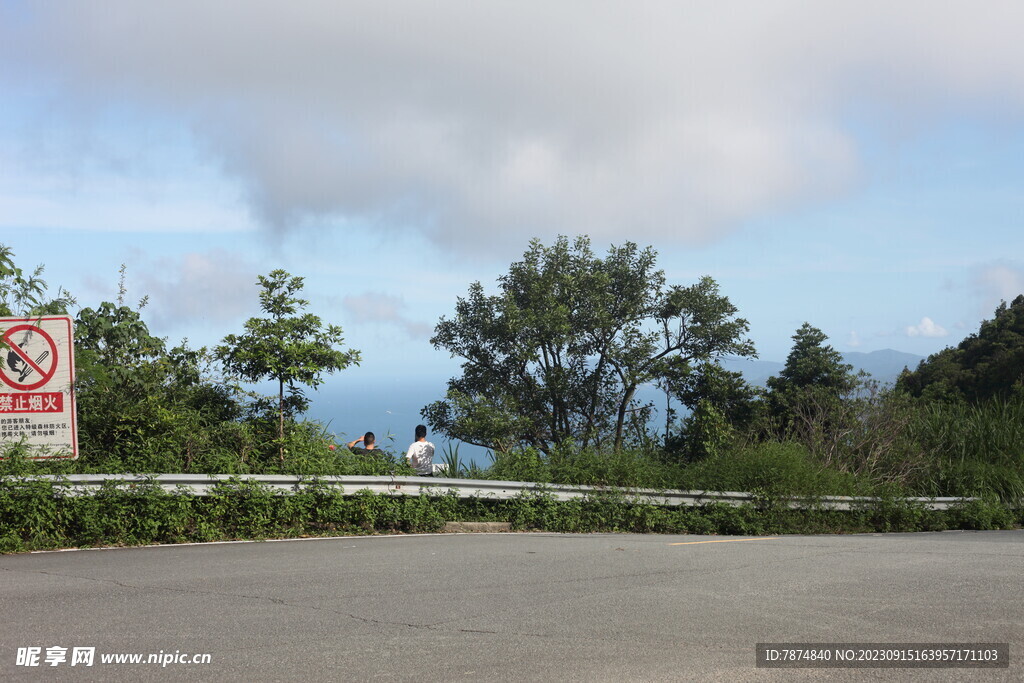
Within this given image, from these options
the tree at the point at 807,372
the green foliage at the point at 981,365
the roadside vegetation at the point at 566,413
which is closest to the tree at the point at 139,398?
the roadside vegetation at the point at 566,413

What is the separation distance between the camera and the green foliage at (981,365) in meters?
31.5

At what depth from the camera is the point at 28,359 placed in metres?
10.9

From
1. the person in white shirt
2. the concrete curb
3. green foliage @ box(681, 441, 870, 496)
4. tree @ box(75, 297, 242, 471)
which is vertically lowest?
the concrete curb

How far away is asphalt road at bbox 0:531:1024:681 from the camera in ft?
18.1

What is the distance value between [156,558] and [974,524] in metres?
13.6

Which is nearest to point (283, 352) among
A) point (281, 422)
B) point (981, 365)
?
point (281, 422)

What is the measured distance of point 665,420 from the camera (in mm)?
24938

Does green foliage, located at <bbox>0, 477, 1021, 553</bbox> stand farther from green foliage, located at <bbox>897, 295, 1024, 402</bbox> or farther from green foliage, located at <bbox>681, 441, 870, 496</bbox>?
green foliage, located at <bbox>897, 295, 1024, 402</bbox>

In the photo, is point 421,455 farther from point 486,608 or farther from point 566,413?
point 566,413

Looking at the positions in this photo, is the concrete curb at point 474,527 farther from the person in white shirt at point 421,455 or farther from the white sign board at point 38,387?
the white sign board at point 38,387

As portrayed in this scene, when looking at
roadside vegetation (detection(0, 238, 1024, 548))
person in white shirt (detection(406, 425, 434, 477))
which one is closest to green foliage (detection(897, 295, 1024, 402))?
roadside vegetation (detection(0, 238, 1024, 548))

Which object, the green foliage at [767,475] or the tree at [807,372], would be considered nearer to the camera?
the green foliage at [767,475]

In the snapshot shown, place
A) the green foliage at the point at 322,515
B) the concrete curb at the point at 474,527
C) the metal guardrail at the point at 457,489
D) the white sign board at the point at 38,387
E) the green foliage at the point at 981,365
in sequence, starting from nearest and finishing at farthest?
1. the green foliage at the point at 322,515
2. the metal guardrail at the point at 457,489
3. the white sign board at the point at 38,387
4. the concrete curb at the point at 474,527
5. the green foliage at the point at 981,365

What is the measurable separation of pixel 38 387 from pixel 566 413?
15812mm
